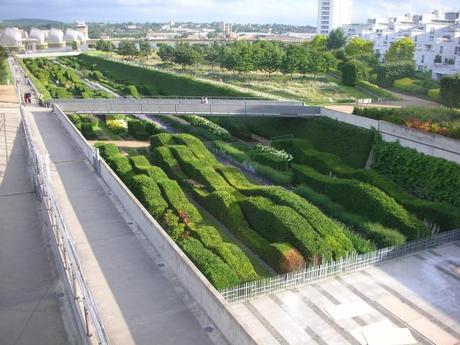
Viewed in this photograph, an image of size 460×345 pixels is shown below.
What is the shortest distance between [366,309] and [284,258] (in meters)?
3.71

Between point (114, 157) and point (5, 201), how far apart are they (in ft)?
22.5

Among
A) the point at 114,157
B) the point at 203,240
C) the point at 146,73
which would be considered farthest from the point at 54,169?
the point at 146,73

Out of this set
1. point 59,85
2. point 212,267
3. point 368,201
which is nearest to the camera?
point 212,267

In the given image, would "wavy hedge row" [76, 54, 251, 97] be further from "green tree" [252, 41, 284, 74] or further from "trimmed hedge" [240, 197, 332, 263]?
"trimmed hedge" [240, 197, 332, 263]

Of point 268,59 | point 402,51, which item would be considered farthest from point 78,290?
point 402,51

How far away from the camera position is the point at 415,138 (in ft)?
98.5

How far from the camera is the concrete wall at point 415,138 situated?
90.3ft

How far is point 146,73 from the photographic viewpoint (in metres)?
76.7

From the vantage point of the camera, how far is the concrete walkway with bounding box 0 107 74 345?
1412cm

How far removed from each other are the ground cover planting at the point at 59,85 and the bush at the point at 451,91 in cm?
3677

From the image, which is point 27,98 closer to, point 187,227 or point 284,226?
point 187,227

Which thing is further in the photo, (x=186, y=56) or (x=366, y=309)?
(x=186, y=56)

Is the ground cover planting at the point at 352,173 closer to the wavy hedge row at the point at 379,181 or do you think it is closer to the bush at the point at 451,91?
the wavy hedge row at the point at 379,181

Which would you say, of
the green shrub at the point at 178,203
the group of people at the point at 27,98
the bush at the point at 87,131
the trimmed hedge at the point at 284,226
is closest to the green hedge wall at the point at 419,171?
the trimmed hedge at the point at 284,226
